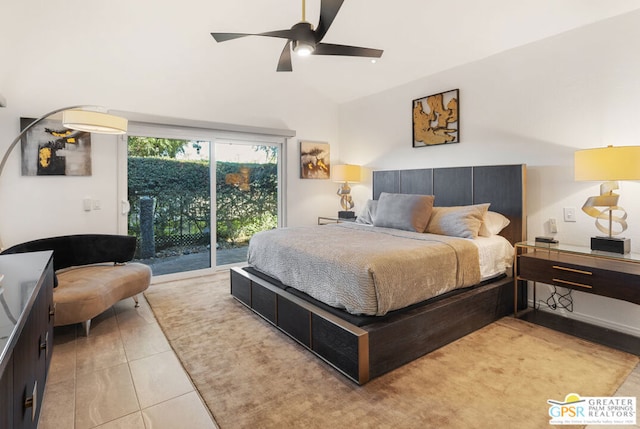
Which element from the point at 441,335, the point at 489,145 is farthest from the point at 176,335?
the point at 489,145

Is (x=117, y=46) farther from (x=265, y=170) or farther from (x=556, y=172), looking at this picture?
(x=556, y=172)

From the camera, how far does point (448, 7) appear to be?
124 inches

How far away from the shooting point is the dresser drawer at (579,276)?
2.30 metres

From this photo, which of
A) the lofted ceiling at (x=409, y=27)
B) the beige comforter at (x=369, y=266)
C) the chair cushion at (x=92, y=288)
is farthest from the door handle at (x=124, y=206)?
the lofted ceiling at (x=409, y=27)

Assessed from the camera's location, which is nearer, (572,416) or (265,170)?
(572,416)

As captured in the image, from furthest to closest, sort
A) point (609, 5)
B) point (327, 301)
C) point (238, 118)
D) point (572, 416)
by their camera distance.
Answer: point (238, 118) → point (609, 5) → point (327, 301) → point (572, 416)

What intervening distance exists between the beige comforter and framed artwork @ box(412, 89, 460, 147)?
1597mm

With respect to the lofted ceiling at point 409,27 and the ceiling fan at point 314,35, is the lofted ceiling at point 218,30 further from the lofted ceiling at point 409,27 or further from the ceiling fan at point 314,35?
the ceiling fan at point 314,35

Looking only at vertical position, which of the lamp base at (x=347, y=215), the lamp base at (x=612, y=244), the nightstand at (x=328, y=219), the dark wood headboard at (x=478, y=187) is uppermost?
the dark wood headboard at (x=478, y=187)

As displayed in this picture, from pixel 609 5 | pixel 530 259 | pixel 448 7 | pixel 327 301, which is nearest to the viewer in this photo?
pixel 327 301

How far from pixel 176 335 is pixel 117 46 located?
10.4 ft

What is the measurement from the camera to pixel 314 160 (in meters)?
5.51

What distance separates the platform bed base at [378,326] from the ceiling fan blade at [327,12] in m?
2.00

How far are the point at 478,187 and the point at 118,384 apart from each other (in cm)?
375
